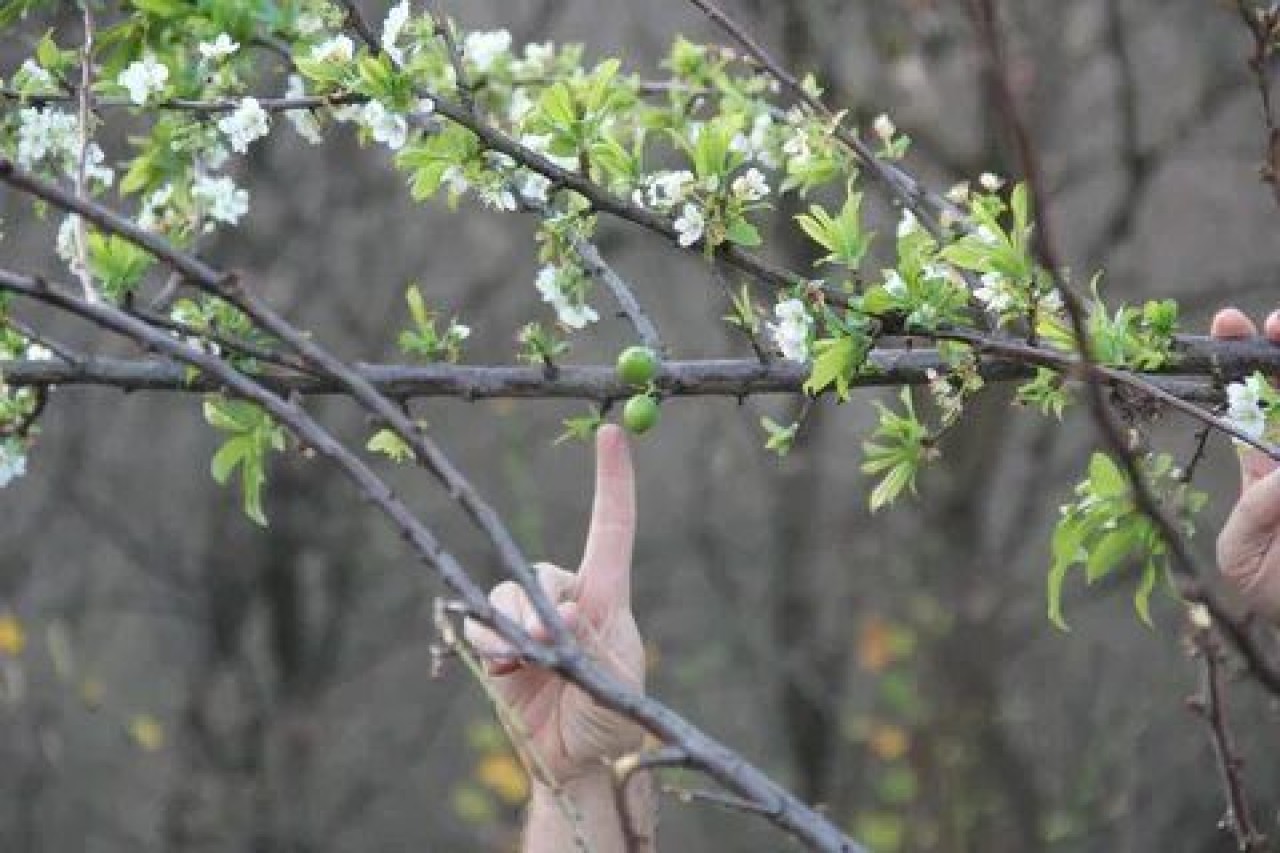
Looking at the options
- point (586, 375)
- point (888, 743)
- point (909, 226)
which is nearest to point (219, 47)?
point (586, 375)

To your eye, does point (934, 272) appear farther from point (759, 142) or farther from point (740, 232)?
point (759, 142)

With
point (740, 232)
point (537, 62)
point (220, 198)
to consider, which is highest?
point (537, 62)

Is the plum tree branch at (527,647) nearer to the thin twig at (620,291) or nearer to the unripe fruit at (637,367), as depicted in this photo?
the unripe fruit at (637,367)

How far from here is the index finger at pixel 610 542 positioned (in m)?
2.17

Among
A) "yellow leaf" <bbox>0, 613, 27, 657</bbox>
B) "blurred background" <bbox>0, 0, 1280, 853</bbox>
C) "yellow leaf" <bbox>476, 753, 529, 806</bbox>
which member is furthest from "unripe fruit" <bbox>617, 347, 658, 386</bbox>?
"yellow leaf" <bbox>476, 753, 529, 806</bbox>

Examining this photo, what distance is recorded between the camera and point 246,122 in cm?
237

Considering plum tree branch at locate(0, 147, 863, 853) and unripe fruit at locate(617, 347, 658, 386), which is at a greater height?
unripe fruit at locate(617, 347, 658, 386)

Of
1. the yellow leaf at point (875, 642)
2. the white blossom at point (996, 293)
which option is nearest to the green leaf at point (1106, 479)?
the white blossom at point (996, 293)

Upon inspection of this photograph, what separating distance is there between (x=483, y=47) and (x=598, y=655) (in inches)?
39.7

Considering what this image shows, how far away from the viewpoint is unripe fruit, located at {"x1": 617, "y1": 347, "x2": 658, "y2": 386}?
2.08 metres

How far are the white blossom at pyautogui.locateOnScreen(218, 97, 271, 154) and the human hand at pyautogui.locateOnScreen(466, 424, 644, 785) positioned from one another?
1.90ft

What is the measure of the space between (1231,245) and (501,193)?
249 inches

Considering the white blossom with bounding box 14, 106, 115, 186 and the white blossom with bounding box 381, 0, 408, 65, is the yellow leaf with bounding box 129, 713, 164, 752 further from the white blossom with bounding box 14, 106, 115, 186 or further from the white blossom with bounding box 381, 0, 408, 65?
the white blossom with bounding box 381, 0, 408, 65

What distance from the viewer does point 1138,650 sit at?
8.11 meters
